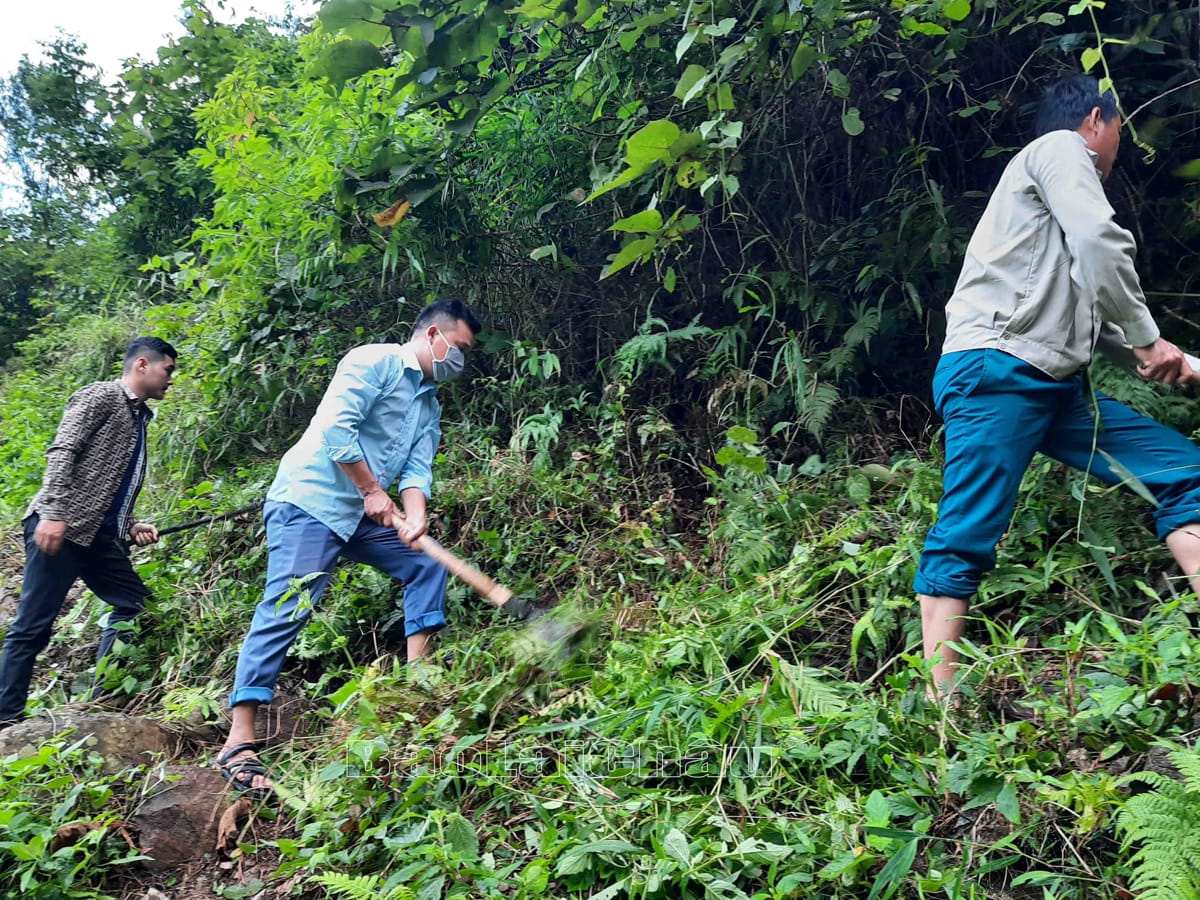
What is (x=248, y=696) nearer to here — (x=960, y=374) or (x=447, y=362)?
(x=447, y=362)

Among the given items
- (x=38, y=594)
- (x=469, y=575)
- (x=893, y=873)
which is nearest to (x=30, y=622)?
(x=38, y=594)

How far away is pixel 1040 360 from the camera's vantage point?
234 centimetres

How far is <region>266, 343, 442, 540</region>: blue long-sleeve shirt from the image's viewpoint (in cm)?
332

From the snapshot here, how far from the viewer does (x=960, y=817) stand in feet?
6.47

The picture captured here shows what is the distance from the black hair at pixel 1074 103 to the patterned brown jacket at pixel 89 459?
4.08 m

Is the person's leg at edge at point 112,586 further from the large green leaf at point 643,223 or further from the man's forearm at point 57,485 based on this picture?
the large green leaf at point 643,223

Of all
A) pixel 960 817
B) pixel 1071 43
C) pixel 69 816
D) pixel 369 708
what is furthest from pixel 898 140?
pixel 69 816

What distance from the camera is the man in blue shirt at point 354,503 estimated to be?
10.2 ft

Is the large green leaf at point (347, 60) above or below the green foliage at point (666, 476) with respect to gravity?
above

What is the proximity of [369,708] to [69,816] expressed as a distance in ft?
3.20

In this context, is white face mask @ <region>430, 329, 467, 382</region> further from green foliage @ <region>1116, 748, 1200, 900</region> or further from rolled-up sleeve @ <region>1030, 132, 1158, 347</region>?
green foliage @ <region>1116, 748, 1200, 900</region>

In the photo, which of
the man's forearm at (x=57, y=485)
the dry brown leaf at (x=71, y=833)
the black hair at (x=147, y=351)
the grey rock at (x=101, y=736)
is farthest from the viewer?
the black hair at (x=147, y=351)

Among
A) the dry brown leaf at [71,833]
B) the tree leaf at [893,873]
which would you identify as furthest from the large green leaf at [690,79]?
the dry brown leaf at [71,833]

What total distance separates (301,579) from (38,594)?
1633mm
